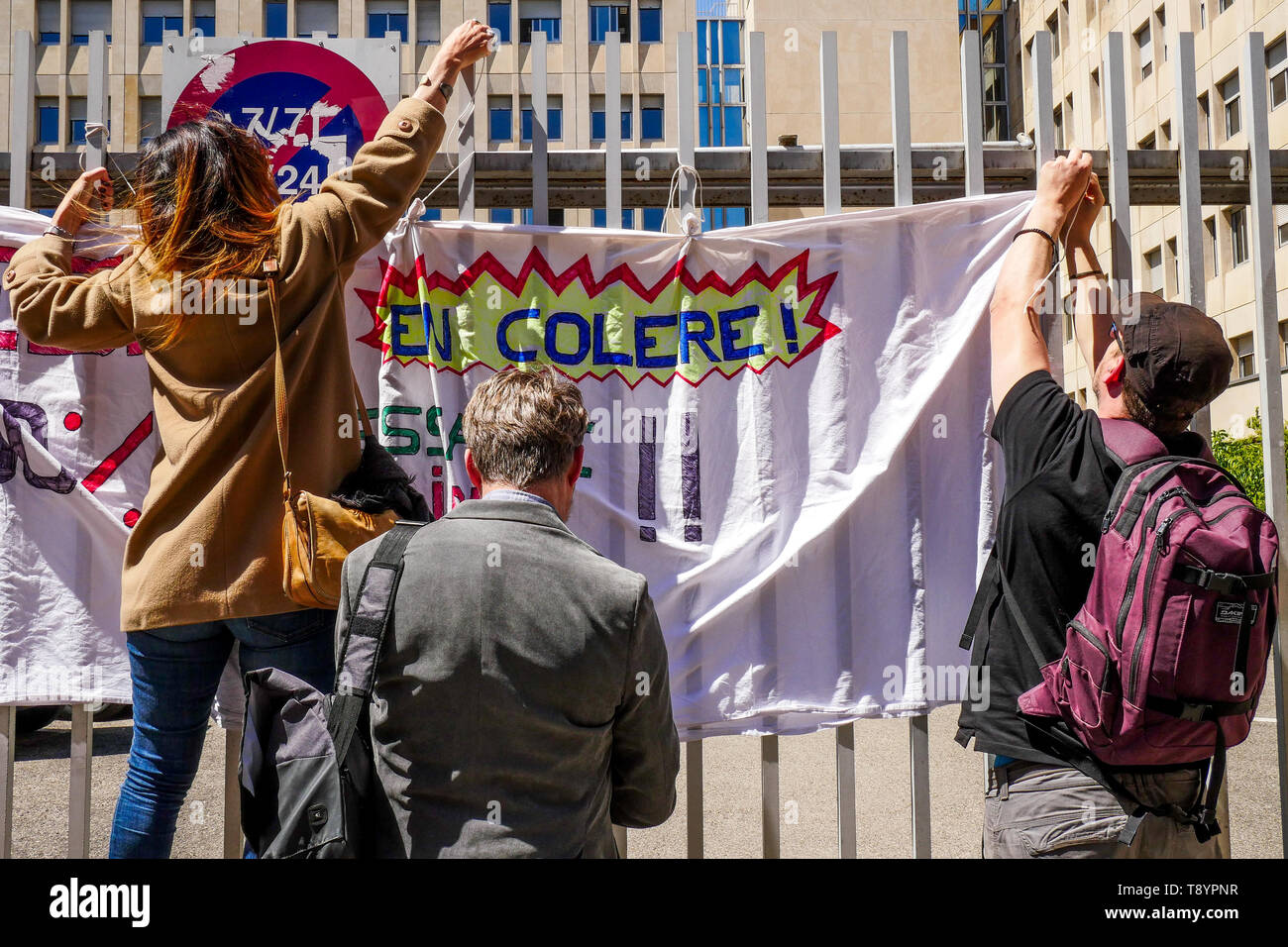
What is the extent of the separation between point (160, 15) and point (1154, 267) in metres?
31.2

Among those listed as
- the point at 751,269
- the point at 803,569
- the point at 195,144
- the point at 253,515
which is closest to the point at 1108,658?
the point at 803,569

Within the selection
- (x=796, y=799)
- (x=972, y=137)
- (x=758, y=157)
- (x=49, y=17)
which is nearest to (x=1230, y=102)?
(x=796, y=799)

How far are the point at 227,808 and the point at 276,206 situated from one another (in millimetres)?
1750

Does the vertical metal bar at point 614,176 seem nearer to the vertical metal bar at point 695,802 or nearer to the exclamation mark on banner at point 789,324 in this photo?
the vertical metal bar at point 695,802

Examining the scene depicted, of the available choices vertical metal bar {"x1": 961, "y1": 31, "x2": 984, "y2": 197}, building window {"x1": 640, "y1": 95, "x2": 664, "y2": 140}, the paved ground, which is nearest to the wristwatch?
vertical metal bar {"x1": 961, "y1": 31, "x2": 984, "y2": 197}

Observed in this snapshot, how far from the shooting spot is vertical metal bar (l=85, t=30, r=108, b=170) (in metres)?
3.01

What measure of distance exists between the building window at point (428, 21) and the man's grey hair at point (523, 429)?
34809 mm

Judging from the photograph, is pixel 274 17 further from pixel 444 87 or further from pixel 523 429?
pixel 523 429

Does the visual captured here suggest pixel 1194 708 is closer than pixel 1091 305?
Yes

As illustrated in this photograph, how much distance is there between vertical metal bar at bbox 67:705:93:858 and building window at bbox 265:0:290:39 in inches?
1375

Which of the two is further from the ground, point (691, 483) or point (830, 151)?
point (830, 151)

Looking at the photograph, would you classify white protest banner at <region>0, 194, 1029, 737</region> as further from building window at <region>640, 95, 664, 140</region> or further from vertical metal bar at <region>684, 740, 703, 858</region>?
building window at <region>640, 95, 664, 140</region>

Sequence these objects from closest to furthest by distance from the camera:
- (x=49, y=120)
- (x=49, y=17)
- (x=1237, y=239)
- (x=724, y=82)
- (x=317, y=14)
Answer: (x=1237, y=239) → (x=49, y=120) → (x=49, y=17) → (x=317, y=14) → (x=724, y=82)

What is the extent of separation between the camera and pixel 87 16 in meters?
32.1
